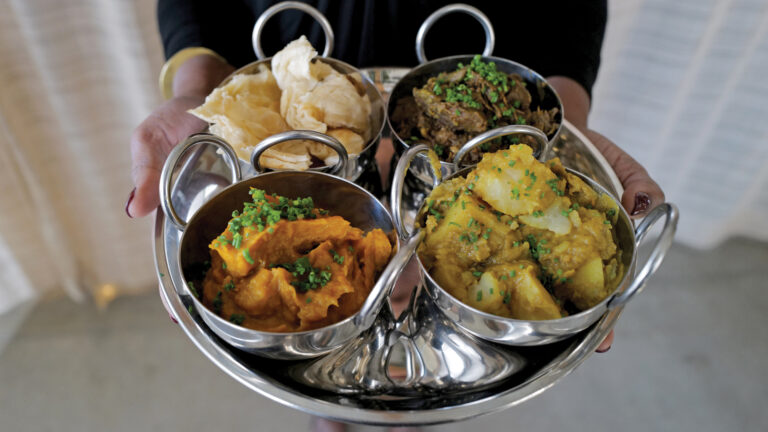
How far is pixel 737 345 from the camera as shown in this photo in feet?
6.93

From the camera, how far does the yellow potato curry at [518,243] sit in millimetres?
883

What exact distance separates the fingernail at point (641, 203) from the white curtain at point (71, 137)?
58.7 inches

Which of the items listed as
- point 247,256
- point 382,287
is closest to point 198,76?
point 247,256

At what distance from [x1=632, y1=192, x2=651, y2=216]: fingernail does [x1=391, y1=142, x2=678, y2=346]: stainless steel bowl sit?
0.19m

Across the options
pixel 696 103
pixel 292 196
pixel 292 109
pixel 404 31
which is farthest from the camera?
pixel 696 103

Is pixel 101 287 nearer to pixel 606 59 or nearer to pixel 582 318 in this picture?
pixel 582 318

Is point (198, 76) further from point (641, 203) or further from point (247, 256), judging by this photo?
point (641, 203)

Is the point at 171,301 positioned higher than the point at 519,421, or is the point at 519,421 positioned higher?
the point at 171,301

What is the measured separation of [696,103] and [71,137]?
7.40ft

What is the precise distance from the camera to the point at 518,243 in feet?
3.05

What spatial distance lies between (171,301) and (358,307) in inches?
13.8

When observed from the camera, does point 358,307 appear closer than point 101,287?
Yes

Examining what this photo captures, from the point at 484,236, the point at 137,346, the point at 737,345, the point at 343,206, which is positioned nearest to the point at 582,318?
the point at 484,236

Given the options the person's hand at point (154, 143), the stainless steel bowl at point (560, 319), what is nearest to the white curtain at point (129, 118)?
the person's hand at point (154, 143)
